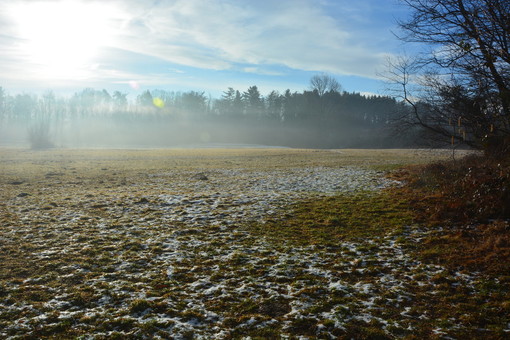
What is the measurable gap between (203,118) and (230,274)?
115543 millimetres

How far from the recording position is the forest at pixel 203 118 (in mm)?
101750

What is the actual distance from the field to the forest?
78.9m

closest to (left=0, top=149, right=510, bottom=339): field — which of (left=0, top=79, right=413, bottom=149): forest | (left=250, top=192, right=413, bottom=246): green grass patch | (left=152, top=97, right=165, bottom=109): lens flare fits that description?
(left=250, top=192, right=413, bottom=246): green grass patch

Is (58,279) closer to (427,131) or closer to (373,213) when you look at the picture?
(373,213)

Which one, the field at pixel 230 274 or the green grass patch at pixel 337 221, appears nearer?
the field at pixel 230 274

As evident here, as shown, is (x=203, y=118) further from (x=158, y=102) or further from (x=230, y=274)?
(x=230, y=274)

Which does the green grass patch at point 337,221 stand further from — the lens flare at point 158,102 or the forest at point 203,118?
the lens flare at point 158,102

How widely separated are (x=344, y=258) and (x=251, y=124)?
10836 centimetres

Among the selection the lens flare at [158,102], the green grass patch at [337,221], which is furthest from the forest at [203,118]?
the green grass patch at [337,221]

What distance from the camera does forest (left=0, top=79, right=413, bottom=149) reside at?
334 ft

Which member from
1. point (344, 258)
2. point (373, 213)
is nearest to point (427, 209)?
point (373, 213)

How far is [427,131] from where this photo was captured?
15.5 meters

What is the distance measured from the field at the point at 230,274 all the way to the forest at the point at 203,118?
7894 cm

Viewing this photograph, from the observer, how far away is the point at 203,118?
119 meters
